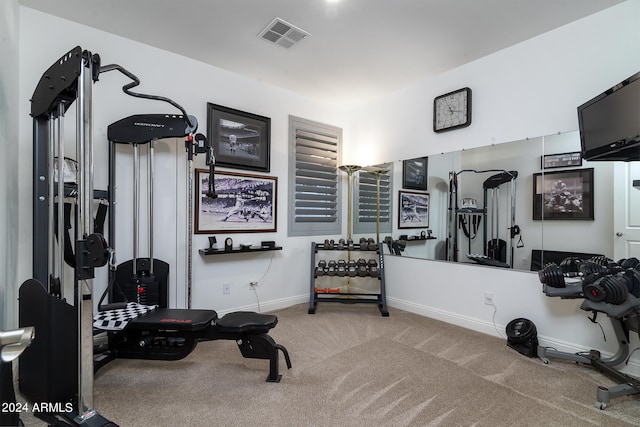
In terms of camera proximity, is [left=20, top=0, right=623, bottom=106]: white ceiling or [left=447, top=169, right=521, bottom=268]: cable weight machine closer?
[left=20, top=0, right=623, bottom=106]: white ceiling

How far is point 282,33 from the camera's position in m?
2.79

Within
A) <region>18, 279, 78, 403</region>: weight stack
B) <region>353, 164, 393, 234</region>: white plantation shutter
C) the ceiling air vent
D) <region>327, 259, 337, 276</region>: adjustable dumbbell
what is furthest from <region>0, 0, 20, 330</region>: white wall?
<region>353, 164, 393, 234</region>: white plantation shutter

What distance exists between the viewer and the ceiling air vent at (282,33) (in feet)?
8.76

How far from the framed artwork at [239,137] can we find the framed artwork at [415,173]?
5.64ft

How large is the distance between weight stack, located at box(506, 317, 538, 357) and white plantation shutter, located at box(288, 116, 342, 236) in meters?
2.40

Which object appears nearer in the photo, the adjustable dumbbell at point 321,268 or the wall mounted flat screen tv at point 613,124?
the wall mounted flat screen tv at point 613,124

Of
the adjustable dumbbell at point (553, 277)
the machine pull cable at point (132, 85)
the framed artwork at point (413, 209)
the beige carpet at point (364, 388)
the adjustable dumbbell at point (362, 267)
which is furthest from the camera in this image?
the adjustable dumbbell at point (362, 267)

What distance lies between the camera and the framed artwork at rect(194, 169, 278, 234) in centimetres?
328

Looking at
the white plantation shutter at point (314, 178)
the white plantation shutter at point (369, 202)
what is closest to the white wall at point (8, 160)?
the white plantation shutter at point (314, 178)

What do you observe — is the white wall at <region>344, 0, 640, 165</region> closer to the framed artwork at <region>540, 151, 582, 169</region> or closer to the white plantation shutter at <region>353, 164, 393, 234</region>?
the framed artwork at <region>540, 151, 582, 169</region>

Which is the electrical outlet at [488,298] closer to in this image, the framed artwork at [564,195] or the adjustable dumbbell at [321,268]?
the framed artwork at [564,195]

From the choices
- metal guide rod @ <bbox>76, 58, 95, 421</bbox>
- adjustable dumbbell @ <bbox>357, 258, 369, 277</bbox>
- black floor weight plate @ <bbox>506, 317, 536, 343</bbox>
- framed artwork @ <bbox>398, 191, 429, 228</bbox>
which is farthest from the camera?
adjustable dumbbell @ <bbox>357, 258, 369, 277</bbox>

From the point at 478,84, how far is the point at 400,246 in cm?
202

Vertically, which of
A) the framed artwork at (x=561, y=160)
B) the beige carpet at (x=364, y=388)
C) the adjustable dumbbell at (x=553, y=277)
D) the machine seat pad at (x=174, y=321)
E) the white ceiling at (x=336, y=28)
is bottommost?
the beige carpet at (x=364, y=388)
